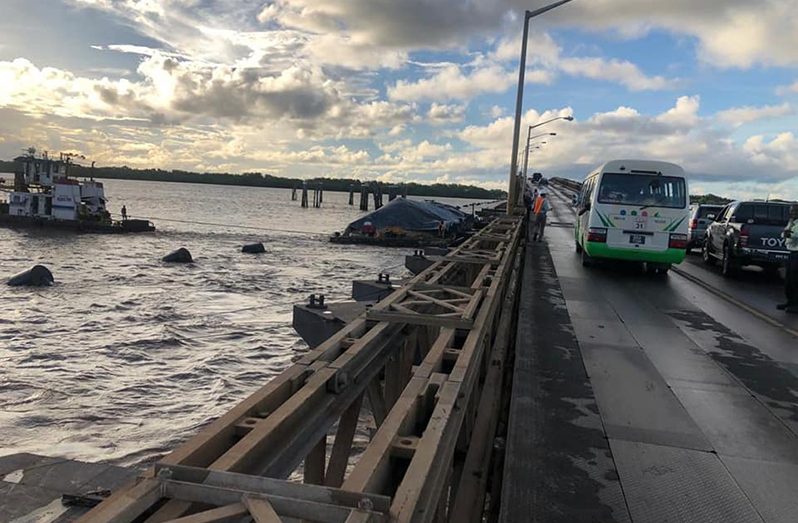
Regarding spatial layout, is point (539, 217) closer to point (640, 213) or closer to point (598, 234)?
point (598, 234)

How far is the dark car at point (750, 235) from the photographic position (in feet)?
52.7

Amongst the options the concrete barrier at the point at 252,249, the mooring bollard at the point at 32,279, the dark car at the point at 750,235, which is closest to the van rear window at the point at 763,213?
the dark car at the point at 750,235

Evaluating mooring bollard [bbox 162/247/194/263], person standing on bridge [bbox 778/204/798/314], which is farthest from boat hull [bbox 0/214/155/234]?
person standing on bridge [bbox 778/204/798/314]

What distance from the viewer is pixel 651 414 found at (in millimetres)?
6188

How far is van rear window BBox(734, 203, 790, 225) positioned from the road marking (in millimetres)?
2318

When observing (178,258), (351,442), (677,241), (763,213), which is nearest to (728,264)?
(763,213)

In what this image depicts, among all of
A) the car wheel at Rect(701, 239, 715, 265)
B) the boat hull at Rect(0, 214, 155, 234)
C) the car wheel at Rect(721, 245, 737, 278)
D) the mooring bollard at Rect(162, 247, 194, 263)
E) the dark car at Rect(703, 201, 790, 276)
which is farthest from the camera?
the boat hull at Rect(0, 214, 155, 234)

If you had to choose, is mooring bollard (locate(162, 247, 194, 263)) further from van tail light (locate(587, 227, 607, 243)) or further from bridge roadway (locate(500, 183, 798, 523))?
bridge roadway (locate(500, 183, 798, 523))

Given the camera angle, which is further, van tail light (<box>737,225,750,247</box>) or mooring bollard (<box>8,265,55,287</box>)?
mooring bollard (<box>8,265,55,287</box>)

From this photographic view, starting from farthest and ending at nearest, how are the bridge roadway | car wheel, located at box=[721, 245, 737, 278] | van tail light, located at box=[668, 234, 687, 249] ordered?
car wheel, located at box=[721, 245, 737, 278]
van tail light, located at box=[668, 234, 687, 249]
the bridge roadway

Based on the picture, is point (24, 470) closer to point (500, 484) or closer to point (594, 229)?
point (500, 484)

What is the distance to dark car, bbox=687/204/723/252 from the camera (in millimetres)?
24562

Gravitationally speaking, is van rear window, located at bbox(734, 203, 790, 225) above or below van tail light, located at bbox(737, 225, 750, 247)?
above

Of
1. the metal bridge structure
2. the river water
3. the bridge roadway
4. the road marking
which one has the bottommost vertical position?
the river water
